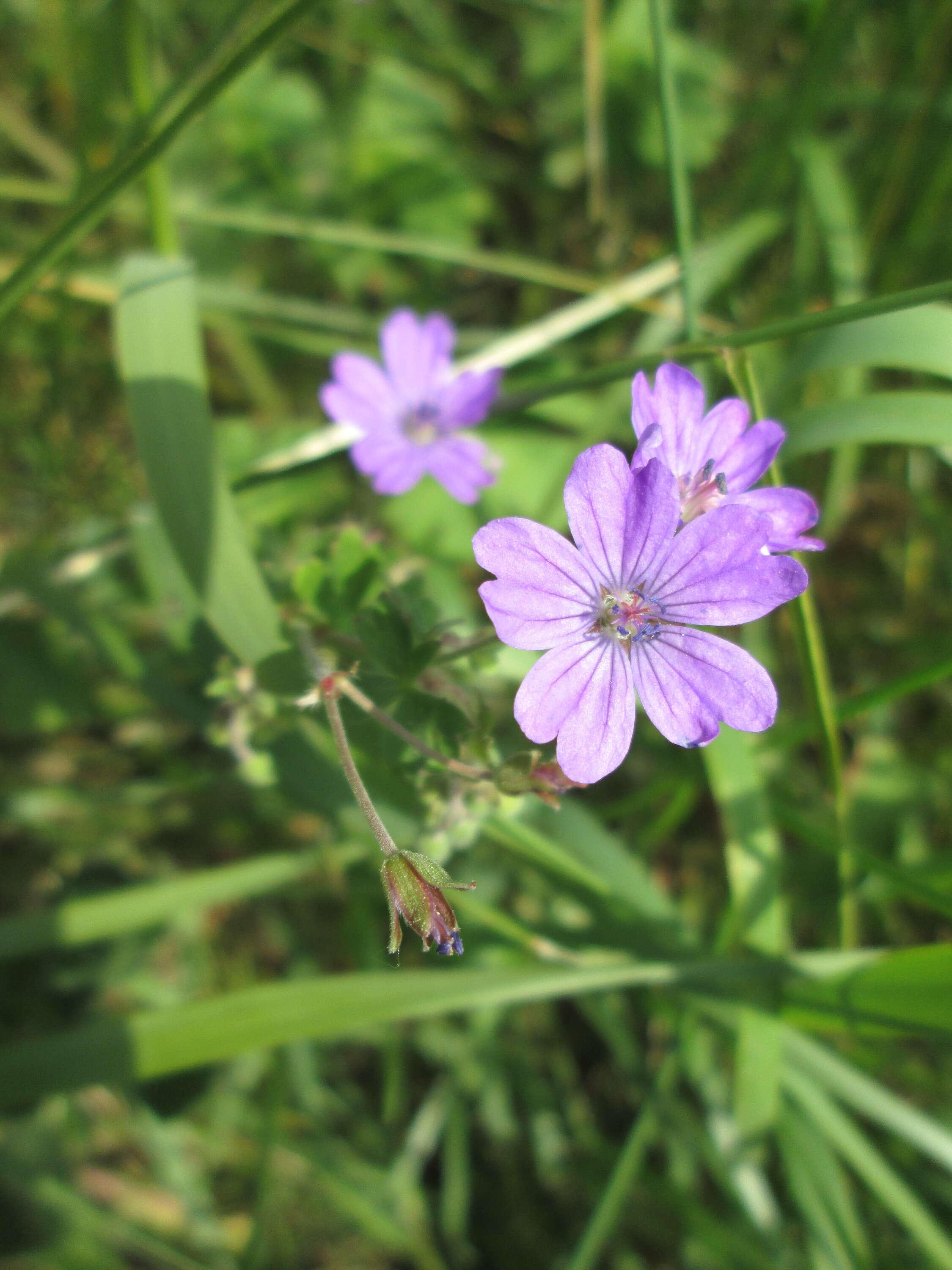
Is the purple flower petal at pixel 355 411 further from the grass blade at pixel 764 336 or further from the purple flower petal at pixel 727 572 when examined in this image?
the purple flower petal at pixel 727 572

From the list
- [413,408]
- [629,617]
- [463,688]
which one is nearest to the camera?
[629,617]

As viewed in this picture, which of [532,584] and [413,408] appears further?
[413,408]

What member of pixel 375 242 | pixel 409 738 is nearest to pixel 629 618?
pixel 409 738

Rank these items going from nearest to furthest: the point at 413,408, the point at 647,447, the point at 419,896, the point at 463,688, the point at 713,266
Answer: the point at 419,896 → the point at 647,447 → the point at 463,688 → the point at 413,408 → the point at 713,266

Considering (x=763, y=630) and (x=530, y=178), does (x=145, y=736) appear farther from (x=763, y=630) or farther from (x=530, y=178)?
(x=530, y=178)

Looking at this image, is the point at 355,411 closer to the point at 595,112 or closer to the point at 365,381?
the point at 365,381

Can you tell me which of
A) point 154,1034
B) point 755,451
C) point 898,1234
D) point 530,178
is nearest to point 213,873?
point 154,1034
